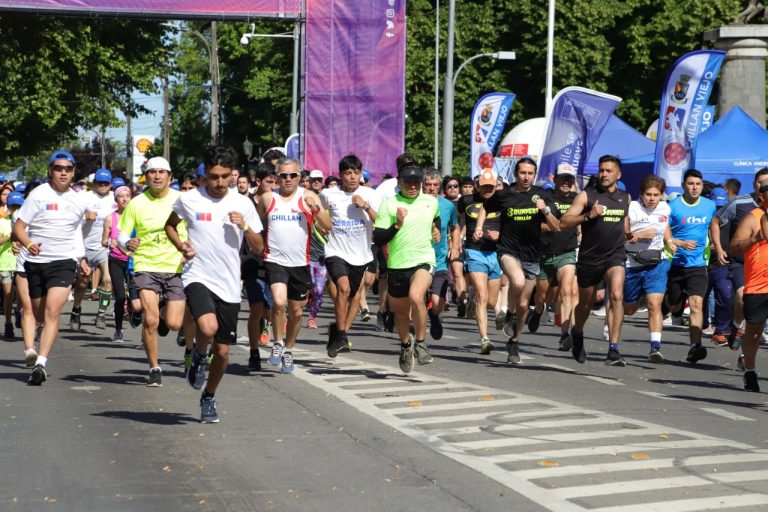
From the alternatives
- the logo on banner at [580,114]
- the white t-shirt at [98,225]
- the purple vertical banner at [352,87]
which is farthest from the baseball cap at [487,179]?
the purple vertical banner at [352,87]

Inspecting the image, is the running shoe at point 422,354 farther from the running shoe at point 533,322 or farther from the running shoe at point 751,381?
the running shoe at point 533,322

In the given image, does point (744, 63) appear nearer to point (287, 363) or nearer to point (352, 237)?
point (352, 237)

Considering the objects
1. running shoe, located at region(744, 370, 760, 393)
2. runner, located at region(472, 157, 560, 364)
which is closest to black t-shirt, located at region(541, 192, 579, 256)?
runner, located at region(472, 157, 560, 364)

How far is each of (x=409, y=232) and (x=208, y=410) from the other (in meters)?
3.52

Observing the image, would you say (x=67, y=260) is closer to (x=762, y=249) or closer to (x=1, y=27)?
(x=762, y=249)

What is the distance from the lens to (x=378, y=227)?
1295cm

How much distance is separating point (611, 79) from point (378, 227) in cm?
4385

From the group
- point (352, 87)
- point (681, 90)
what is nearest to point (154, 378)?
point (681, 90)

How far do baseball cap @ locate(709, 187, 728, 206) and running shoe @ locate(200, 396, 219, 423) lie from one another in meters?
10.7

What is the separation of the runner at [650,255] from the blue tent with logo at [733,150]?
1109 centimetres

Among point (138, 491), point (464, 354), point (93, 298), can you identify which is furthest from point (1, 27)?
point (138, 491)

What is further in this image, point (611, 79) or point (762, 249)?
point (611, 79)

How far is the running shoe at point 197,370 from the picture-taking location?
1030 centimetres

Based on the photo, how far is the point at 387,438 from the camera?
9453 millimetres
